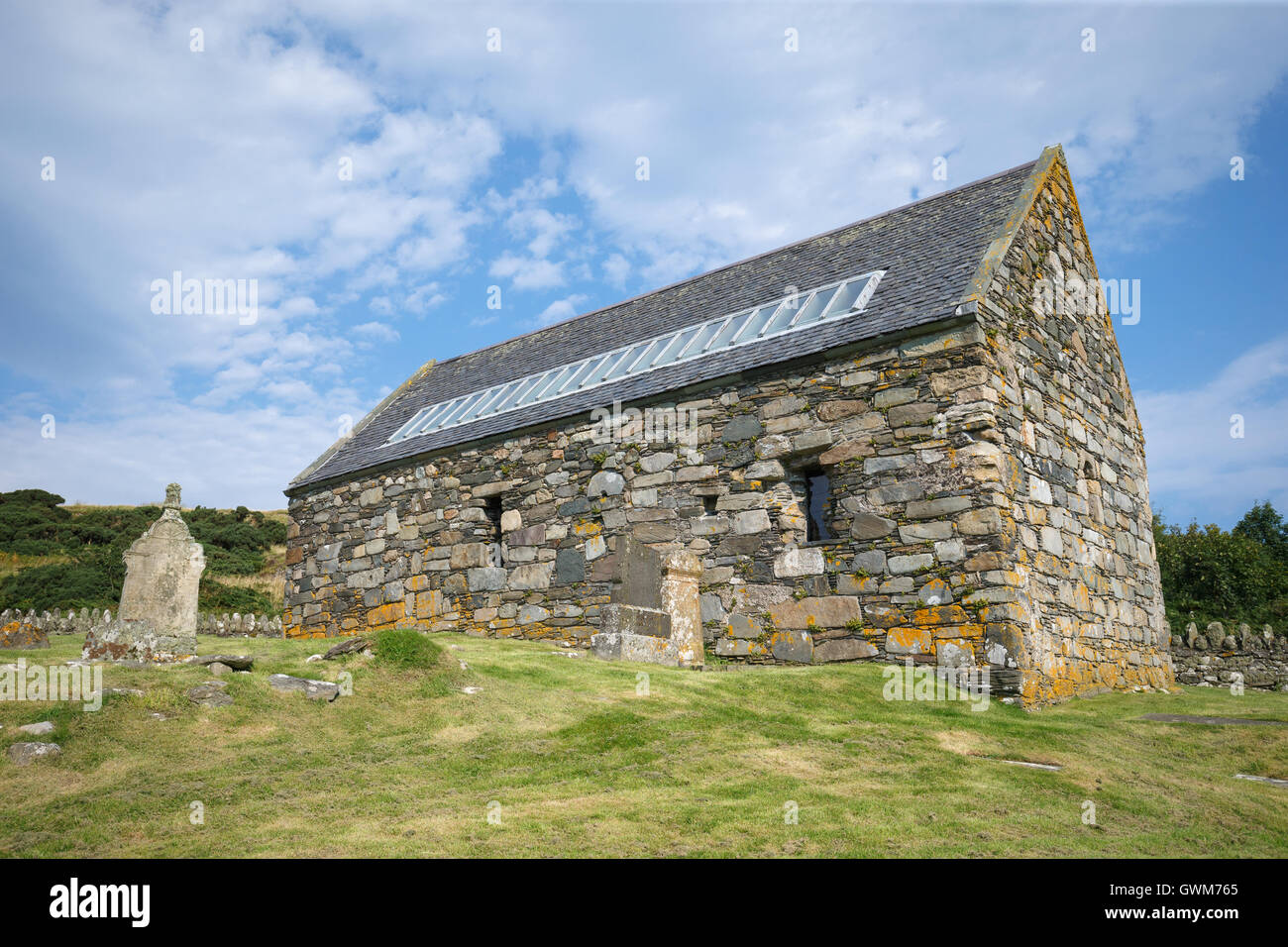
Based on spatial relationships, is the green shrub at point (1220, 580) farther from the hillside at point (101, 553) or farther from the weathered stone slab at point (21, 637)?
the hillside at point (101, 553)

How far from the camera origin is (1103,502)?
14305 millimetres

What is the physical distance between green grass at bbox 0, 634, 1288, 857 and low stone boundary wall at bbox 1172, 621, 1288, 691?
7.03 metres

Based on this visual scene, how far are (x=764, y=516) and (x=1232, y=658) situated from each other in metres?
10.1

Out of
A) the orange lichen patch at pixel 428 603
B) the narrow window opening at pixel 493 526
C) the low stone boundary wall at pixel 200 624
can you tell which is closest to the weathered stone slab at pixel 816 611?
the narrow window opening at pixel 493 526

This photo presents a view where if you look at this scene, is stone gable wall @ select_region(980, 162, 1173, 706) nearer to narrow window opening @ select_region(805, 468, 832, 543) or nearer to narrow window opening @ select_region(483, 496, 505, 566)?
narrow window opening @ select_region(805, 468, 832, 543)

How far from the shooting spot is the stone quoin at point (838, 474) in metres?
11.6

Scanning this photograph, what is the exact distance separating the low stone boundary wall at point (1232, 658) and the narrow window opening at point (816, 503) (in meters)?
8.57

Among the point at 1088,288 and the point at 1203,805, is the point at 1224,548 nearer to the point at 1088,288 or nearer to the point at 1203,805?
the point at 1088,288

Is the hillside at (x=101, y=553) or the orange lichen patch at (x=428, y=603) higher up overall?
the hillside at (x=101, y=553)

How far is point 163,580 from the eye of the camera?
34.3 feet

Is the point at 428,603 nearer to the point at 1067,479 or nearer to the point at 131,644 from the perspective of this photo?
the point at 131,644

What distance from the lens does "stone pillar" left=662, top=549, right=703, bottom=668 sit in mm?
12484

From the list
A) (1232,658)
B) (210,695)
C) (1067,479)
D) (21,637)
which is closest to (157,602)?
(210,695)

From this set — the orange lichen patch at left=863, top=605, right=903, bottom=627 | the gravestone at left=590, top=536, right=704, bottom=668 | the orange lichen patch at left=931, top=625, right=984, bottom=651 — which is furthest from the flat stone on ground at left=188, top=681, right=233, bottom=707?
the orange lichen patch at left=931, top=625, right=984, bottom=651
